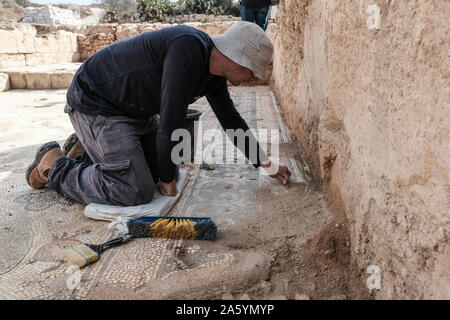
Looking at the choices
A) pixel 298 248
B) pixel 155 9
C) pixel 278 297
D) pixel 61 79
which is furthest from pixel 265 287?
pixel 155 9

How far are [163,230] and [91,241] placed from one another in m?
0.38

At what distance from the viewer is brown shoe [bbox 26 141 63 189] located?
220 centimetres

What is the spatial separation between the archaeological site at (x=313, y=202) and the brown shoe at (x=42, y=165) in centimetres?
2

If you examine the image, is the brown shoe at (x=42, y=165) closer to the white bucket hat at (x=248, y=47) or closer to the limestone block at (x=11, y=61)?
the white bucket hat at (x=248, y=47)

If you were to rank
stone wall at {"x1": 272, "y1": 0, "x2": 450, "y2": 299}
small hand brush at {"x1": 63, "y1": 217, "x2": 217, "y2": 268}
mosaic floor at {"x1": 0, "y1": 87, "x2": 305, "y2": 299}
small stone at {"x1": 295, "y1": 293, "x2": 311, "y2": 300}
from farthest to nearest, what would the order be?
small hand brush at {"x1": 63, "y1": 217, "x2": 217, "y2": 268} < mosaic floor at {"x1": 0, "y1": 87, "x2": 305, "y2": 299} < small stone at {"x1": 295, "y1": 293, "x2": 311, "y2": 300} < stone wall at {"x1": 272, "y1": 0, "x2": 450, "y2": 299}

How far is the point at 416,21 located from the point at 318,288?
0.98 m

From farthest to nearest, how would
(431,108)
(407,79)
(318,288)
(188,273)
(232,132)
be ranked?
(232,132) → (188,273) → (318,288) → (407,79) → (431,108)

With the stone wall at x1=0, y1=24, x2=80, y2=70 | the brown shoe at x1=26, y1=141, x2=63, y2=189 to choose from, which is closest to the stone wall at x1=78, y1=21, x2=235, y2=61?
the stone wall at x1=0, y1=24, x2=80, y2=70

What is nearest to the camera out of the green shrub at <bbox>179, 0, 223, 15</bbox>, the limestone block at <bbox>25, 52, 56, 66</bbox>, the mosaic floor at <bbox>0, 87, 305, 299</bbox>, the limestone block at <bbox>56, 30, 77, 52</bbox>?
the mosaic floor at <bbox>0, 87, 305, 299</bbox>

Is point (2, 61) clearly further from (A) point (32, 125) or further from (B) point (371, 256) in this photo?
(B) point (371, 256)

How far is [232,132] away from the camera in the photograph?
7.45 ft

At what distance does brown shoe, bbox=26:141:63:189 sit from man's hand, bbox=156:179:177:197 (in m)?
0.73

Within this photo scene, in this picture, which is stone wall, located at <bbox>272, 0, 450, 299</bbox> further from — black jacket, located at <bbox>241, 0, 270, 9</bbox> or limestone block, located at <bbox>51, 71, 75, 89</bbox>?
limestone block, located at <bbox>51, 71, 75, 89</bbox>
